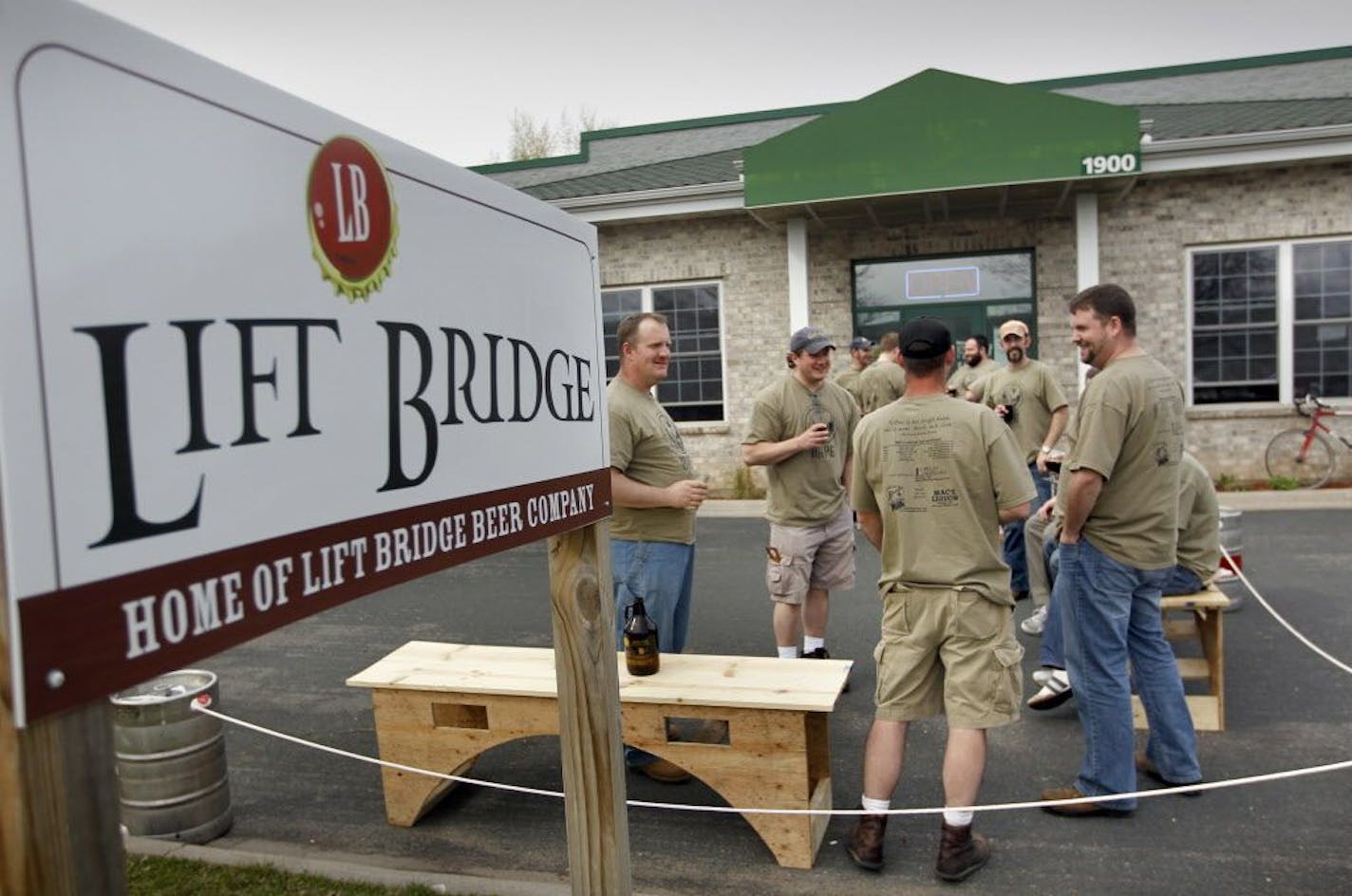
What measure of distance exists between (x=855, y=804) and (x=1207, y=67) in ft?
53.9

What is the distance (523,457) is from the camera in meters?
2.02

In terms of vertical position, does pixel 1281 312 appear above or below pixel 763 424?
above

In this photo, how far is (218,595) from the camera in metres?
1.28

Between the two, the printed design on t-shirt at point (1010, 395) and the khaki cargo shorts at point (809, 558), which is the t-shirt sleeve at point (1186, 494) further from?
the printed design on t-shirt at point (1010, 395)

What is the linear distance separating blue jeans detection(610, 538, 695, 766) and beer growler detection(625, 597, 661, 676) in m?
0.39

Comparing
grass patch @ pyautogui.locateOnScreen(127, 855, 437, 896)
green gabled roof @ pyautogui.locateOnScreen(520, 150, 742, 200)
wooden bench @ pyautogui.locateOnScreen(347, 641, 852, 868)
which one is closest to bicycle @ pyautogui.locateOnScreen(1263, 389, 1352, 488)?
green gabled roof @ pyautogui.locateOnScreen(520, 150, 742, 200)

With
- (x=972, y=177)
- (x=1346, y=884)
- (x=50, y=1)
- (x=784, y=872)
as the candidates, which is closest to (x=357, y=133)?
Answer: (x=50, y=1)

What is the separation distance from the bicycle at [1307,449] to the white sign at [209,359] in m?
12.9

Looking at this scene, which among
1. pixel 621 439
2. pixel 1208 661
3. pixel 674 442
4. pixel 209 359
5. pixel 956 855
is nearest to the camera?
pixel 209 359

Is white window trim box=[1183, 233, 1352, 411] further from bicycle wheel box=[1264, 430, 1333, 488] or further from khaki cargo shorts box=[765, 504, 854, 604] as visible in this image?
khaki cargo shorts box=[765, 504, 854, 604]

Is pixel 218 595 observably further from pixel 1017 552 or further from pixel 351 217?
pixel 1017 552

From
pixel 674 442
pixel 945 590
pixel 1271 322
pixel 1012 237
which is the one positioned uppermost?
pixel 1012 237

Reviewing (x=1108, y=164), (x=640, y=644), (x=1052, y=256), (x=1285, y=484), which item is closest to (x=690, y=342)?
(x=1052, y=256)

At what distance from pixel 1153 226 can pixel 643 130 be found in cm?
974
